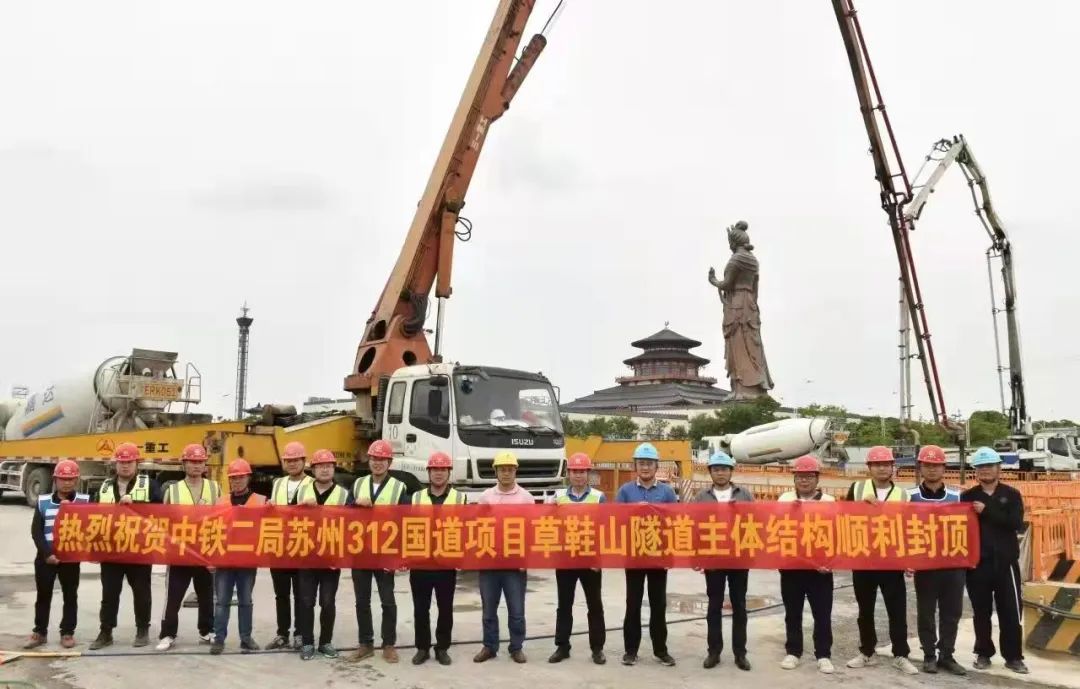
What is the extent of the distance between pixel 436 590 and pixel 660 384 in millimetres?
93315

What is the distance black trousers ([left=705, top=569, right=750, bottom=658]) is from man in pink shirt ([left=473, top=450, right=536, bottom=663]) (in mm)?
1510

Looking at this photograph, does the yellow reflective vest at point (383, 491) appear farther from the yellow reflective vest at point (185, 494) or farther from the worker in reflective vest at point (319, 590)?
the yellow reflective vest at point (185, 494)

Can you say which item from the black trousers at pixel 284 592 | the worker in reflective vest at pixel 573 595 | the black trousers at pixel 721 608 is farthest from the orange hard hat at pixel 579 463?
the black trousers at pixel 284 592

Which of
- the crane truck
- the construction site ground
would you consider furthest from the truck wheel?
the construction site ground

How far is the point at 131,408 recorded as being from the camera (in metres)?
18.8

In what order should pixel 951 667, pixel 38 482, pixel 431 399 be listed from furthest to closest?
pixel 38 482
pixel 431 399
pixel 951 667

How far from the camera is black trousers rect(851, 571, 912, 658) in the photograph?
691 centimetres

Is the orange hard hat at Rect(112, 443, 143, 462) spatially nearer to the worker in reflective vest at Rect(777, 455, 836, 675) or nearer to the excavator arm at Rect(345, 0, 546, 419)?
the worker in reflective vest at Rect(777, 455, 836, 675)

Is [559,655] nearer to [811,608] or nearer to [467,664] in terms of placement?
[467,664]

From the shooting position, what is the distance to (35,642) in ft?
23.9

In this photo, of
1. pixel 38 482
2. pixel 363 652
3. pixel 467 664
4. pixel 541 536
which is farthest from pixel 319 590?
pixel 38 482

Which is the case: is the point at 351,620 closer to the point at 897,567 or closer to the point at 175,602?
the point at 175,602

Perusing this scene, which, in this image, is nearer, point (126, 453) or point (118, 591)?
point (118, 591)

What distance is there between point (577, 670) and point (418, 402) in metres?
5.91
